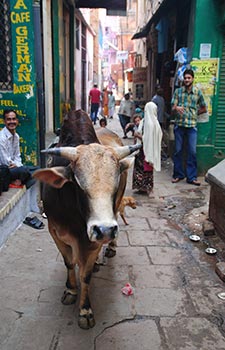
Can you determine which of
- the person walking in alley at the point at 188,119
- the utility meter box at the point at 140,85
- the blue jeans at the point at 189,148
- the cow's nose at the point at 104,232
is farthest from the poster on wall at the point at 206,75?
the utility meter box at the point at 140,85

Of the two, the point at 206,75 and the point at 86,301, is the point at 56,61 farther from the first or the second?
the point at 86,301

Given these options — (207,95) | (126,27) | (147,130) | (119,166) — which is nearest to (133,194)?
(147,130)

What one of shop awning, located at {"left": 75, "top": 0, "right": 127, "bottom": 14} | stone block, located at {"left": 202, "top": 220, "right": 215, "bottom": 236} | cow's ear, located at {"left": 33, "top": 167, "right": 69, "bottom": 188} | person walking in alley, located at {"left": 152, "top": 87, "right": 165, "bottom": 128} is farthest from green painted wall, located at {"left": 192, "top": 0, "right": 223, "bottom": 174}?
shop awning, located at {"left": 75, "top": 0, "right": 127, "bottom": 14}

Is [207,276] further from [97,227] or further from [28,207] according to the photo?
[28,207]

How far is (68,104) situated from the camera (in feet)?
36.8

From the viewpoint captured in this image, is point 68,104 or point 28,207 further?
point 68,104

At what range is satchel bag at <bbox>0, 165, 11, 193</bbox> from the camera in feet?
14.5

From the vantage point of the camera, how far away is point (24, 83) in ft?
16.4

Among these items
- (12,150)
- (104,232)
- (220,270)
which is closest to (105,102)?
(12,150)

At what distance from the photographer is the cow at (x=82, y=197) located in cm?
224

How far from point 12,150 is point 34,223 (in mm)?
975

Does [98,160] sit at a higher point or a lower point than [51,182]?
higher

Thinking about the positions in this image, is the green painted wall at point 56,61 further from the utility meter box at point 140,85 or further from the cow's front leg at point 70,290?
the cow's front leg at point 70,290

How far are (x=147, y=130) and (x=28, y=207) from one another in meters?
2.29
